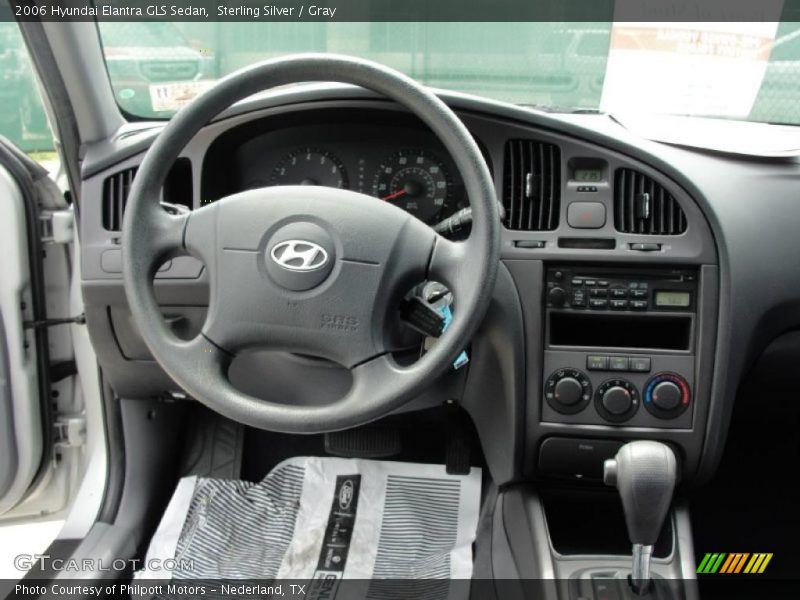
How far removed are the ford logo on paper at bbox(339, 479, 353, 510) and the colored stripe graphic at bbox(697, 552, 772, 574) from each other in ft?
2.73

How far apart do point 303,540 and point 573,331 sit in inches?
29.7

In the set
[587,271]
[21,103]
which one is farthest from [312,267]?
[21,103]

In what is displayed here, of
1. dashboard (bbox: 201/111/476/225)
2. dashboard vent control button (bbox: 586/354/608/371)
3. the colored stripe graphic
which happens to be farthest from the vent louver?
the colored stripe graphic

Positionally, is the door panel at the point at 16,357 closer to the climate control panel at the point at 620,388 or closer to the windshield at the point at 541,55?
the windshield at the point at 541,55

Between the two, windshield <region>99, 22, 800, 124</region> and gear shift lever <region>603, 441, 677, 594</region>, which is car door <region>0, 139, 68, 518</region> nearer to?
windshield <region>99, 22, 800, 124</region>

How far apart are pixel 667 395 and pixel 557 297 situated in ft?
0.86

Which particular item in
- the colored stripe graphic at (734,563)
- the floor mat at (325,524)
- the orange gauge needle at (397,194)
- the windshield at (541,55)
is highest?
the windshield at (541,55)

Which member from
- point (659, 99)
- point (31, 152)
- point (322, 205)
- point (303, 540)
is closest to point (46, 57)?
point (31, 152)

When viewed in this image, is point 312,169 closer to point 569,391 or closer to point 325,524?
point 569,391

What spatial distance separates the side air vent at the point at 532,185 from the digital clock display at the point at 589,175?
37 mm

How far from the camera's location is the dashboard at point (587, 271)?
130cm

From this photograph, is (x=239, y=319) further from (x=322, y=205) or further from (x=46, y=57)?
(x=46, y=57)

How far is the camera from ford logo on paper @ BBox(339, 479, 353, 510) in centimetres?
169

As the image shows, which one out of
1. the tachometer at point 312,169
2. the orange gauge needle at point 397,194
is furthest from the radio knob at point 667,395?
the tachometer at point 312,169
